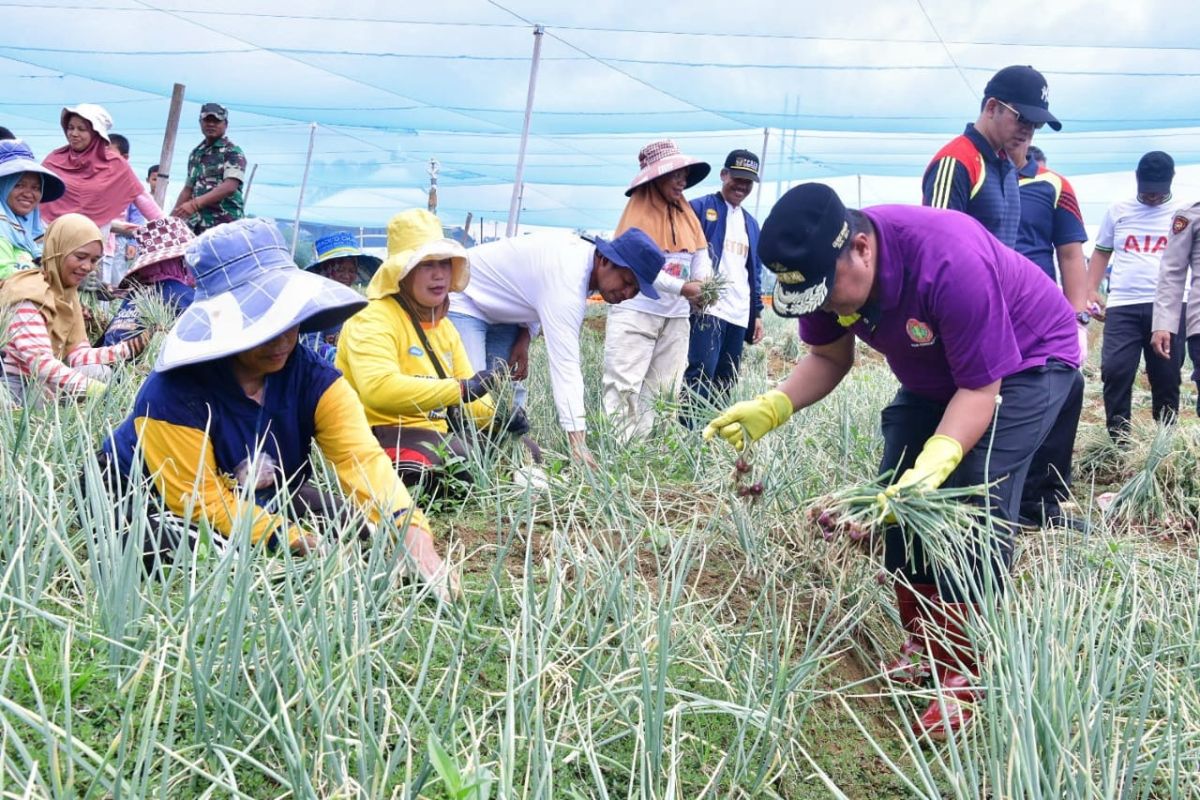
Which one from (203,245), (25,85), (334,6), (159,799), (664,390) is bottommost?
(159,799)

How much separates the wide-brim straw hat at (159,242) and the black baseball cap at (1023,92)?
3123mm

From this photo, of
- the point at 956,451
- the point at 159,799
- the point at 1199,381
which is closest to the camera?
the point at 159,799

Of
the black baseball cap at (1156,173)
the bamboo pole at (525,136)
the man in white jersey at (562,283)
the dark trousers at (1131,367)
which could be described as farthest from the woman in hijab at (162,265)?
the black baseball cap at (1156,173)

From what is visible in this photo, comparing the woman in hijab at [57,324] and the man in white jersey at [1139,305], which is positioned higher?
the man in white jersey at [1139,305]

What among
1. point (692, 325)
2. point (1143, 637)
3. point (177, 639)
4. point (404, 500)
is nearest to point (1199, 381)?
point (692, 325)

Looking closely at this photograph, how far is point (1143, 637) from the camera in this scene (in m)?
2.07

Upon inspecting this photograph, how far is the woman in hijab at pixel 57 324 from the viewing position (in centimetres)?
302

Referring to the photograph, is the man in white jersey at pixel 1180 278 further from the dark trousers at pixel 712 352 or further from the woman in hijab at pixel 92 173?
the woman in hijab at pixel 92 173

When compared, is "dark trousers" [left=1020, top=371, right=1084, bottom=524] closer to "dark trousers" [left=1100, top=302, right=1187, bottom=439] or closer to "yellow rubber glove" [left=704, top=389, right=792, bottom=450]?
"yellow rubber glove" [left=704, top=389, right=792, bottom=450]

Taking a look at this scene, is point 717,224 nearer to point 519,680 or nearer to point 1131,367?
point 1131,367

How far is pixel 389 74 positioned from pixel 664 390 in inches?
271

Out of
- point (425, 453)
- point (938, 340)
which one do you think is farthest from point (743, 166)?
point (938, 340)

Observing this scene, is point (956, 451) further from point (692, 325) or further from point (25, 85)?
point (25, 85)

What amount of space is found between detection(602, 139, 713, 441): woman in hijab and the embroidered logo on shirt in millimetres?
1848
